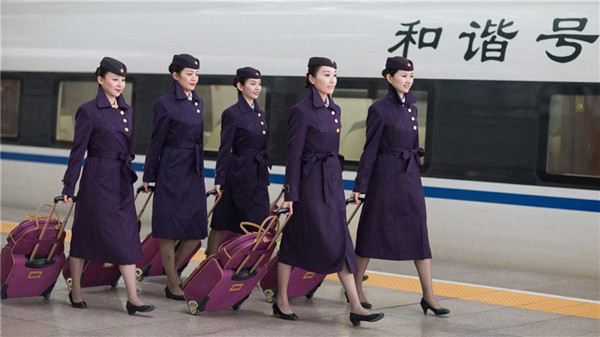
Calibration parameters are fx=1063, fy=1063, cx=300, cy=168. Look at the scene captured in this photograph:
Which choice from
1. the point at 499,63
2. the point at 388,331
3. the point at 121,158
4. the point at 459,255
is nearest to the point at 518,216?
the point at 459,255

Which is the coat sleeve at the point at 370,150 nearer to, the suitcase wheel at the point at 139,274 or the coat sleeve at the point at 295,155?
the coat sleeve at the point at 295,155

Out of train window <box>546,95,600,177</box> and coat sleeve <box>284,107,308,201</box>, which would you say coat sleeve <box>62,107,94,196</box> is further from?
train window <box>546,95,600,177</box>

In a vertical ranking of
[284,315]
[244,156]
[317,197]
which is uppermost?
[244,156]

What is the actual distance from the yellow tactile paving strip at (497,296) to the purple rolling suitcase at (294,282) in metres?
1.02

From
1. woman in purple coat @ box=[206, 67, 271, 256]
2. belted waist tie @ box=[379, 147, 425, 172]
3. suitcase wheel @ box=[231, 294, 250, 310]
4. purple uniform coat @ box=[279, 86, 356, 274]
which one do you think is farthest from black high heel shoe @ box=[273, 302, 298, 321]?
belted waist tie @ box=[379, 147, 425, 172]

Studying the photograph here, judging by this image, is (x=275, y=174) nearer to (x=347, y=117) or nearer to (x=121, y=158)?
(x=347, y=117)

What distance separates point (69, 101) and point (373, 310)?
6486 millimetres

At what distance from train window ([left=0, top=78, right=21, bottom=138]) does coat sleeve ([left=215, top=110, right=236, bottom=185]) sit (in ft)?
19.9

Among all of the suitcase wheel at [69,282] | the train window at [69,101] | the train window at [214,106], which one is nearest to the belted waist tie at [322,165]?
the suitcase wheel at [69,282]

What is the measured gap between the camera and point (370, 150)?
7379mm

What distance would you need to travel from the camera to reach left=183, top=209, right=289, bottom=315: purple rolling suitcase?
7109mm

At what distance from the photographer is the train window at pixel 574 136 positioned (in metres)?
9.00

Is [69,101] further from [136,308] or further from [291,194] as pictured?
[291,194]

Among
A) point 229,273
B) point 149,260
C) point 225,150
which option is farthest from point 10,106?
point 229,273
